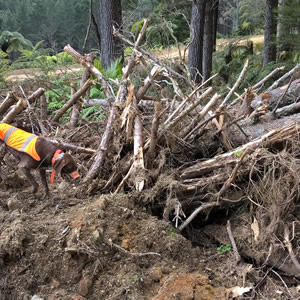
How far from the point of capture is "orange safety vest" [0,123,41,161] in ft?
12.0

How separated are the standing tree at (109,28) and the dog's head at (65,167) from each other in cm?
678

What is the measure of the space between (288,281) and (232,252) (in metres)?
0.56

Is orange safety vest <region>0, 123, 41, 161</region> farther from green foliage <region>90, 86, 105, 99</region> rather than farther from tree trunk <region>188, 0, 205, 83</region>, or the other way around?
tree trunk <region>188, 0, 205, 83</region>

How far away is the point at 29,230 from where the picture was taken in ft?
10.0

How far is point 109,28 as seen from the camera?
9.80 metres

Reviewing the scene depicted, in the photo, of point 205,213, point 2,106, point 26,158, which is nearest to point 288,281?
point 205,213

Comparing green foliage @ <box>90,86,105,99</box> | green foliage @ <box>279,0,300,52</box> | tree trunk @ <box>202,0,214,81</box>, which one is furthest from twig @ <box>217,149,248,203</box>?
tree trunk @ <box>202,0,214,81</box>

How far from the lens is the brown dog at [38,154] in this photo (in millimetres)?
3561

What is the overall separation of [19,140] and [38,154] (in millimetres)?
342

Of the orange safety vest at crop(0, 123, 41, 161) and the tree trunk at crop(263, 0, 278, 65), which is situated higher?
the tree trunk at crop(263, 0, 278, 65)

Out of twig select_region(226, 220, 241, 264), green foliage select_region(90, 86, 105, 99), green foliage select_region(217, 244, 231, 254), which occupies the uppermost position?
green foliage select_region(90, 86, 105, 99)

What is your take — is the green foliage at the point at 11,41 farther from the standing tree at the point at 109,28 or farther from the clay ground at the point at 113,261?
the clay ground at the point at 113,261

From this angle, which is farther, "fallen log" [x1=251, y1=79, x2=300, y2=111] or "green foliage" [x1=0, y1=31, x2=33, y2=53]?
"green foliage" [x1=0, y1=31, x2=33, y2=53]

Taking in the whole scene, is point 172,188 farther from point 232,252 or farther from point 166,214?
point 232,252
